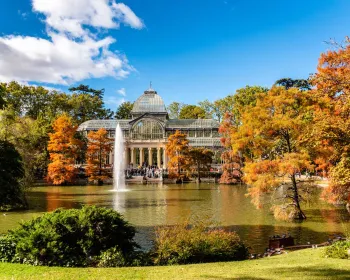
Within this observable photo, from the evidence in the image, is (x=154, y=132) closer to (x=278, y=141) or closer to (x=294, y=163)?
(x=278, y=141)

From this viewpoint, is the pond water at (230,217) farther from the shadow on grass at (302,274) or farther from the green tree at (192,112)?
the green tree at (192,112)

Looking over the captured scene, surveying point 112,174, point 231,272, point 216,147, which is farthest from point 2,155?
point 216,147

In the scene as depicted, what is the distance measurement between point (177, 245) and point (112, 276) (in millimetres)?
2748

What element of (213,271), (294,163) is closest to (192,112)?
(294,163)

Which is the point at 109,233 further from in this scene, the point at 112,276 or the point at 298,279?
the point at 298,279

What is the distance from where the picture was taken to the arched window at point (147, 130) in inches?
2579

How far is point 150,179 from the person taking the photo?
170 ft

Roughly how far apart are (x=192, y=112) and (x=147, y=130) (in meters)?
21.5

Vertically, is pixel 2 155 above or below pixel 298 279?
above

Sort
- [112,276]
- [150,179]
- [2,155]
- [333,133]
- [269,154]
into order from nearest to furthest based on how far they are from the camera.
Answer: [112,276], [333,133], [2,155], [269,154], [150,179]

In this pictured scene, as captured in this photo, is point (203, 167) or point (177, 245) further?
point (203, 167)

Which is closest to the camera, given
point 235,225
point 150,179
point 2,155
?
point 2,155

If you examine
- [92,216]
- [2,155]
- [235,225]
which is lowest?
[235,225]

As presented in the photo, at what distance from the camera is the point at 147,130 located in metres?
65.7
